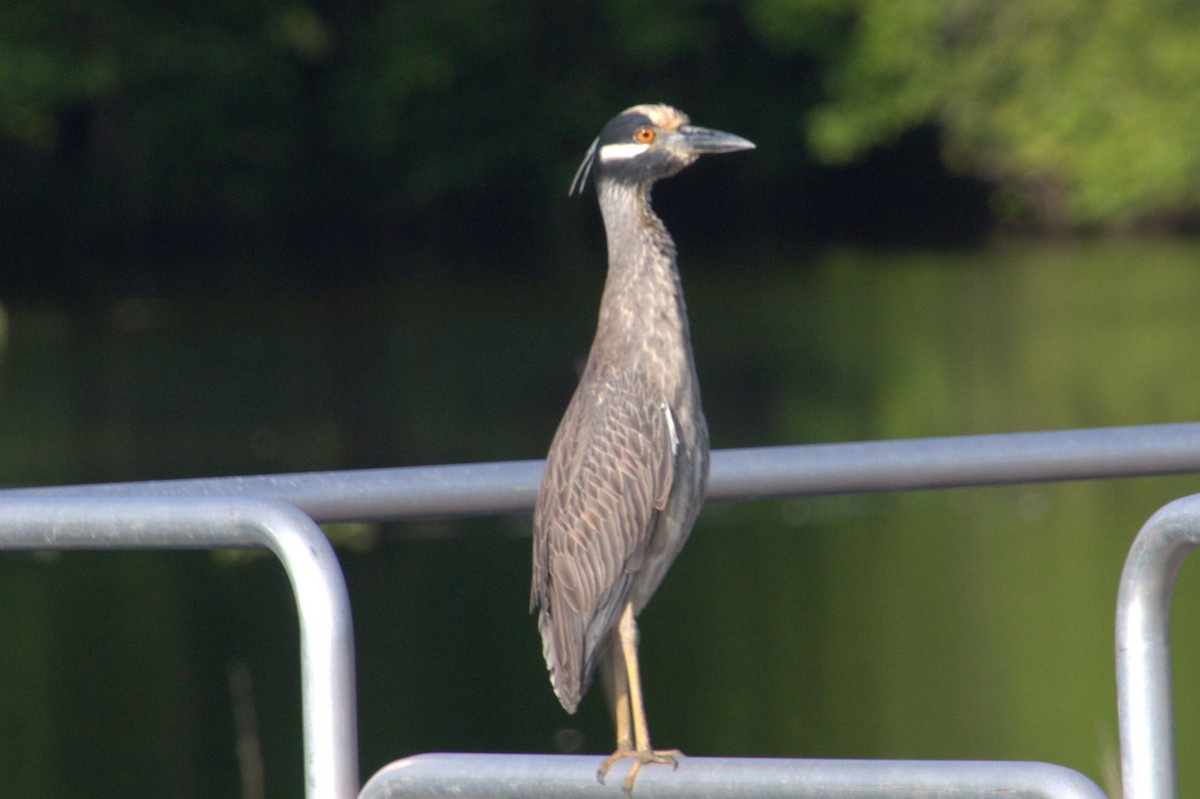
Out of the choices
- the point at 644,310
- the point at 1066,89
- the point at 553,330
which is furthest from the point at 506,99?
the point at 644,310

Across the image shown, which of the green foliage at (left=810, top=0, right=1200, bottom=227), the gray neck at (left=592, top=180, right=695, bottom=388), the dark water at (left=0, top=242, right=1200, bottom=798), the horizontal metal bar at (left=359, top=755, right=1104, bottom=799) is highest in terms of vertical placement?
the green foliage at (left=810, top=0, right=1200, bottom=227)

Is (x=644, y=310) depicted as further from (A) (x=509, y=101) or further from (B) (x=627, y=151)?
(A) (x=509, y=101)

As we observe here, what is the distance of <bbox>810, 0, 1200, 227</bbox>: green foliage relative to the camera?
19.0 m

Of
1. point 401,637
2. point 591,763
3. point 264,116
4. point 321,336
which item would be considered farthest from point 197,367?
point 591,763

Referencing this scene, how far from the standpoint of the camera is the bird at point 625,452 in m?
1.95

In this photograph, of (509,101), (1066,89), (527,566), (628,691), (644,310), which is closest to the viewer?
(628,691)

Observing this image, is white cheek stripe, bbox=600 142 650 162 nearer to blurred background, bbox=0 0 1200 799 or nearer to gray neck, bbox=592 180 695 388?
gray neck, bbox=592 180 695 388

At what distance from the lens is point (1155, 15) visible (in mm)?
19016

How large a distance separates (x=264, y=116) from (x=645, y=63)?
5.19 metres

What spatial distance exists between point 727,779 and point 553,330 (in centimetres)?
1397

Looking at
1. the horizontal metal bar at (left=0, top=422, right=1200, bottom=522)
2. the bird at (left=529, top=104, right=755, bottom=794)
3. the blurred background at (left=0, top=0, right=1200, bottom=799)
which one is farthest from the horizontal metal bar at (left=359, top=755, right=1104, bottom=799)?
the blurred background at (left=0, top=0, right=1200, bottom=799)

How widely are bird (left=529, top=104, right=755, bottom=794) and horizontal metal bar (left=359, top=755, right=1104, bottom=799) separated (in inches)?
27.0

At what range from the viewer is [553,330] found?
15078 mm

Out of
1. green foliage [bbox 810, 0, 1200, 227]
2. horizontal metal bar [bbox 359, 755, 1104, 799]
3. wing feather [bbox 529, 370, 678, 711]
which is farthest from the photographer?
green foliage [bbox 810, 0, 1200, 227]
